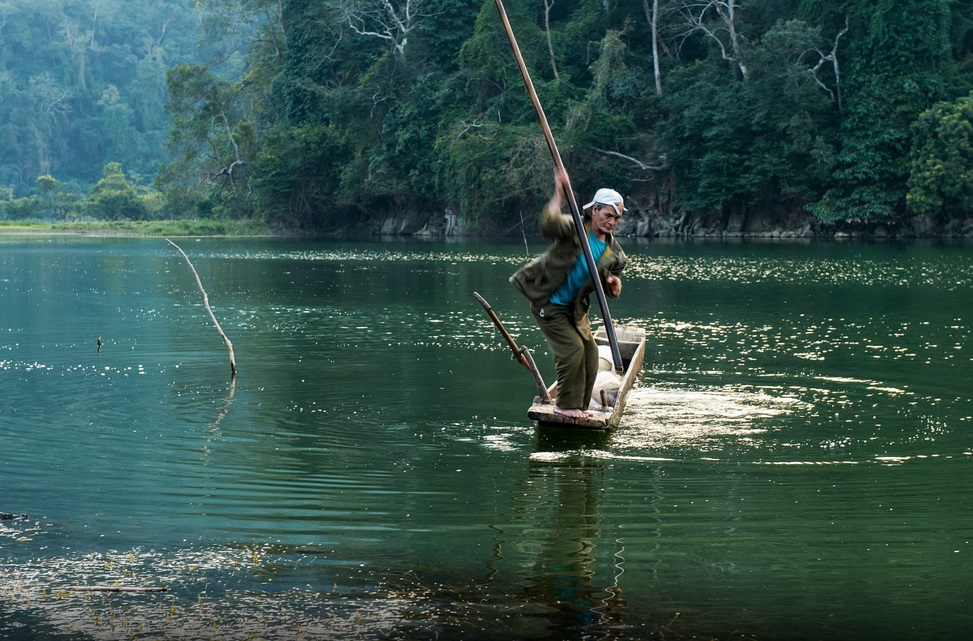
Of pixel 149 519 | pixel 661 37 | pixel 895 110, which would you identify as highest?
pixel 661 37

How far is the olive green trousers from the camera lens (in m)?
9.18

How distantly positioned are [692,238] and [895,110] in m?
8.94

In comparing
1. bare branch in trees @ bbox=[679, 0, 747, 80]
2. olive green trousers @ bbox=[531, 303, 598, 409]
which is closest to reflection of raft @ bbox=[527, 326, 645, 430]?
olive green trousers @ bbox=[531, 303, 598, 409]

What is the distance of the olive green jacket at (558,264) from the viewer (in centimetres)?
873

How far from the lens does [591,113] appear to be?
162ft

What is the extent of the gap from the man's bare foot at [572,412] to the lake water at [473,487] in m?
0.24

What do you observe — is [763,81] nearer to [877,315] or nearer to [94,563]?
[877,315]

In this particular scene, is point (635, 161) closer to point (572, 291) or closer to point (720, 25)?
point (720, 25)

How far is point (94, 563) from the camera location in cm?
602

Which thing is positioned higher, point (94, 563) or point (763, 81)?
point (763, 81)

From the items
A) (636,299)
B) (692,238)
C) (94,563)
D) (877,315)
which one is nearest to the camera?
(94,563)

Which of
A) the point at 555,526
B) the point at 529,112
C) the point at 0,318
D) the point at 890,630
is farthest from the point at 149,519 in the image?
the point at 529,112

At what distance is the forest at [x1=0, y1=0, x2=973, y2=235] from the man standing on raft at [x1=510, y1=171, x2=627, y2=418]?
3774cm

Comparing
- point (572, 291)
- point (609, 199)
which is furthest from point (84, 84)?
point (609, 199)
